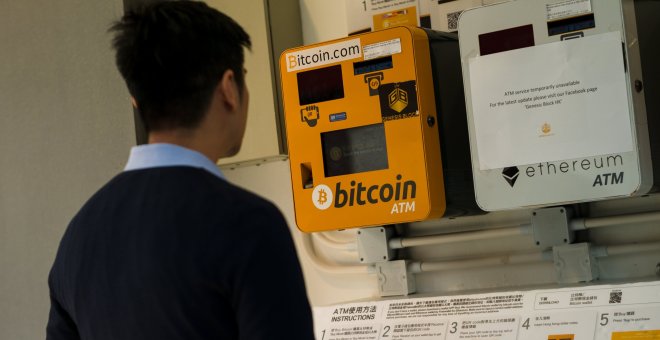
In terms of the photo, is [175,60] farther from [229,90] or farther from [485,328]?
[485,328]

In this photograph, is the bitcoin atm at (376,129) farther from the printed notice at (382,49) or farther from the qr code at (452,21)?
the qr code at (452,21)

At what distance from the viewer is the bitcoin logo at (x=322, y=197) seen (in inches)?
93.4

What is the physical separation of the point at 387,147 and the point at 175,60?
1.13 meters

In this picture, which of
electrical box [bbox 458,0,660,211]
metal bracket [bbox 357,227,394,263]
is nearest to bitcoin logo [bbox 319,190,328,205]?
metal bracket [bbox 357,227,394,263]

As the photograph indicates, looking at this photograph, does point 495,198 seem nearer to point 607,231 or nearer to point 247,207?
point 607,231

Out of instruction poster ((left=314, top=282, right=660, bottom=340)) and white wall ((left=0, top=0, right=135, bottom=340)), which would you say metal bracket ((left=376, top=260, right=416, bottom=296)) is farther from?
white wall ((left=0, top=0, right=135, bottom=340))

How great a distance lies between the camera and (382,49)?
2303 mm

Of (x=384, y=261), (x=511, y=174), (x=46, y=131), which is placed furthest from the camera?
(x=46, y=131)

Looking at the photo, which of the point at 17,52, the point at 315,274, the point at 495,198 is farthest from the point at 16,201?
the point at 495,198

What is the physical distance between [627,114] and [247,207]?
1138mm

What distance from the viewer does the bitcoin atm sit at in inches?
89.0

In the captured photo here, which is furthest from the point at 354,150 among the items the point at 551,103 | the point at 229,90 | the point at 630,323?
the point at 229,90

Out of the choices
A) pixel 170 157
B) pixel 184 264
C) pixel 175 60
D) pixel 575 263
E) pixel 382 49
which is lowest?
pixel 575 263

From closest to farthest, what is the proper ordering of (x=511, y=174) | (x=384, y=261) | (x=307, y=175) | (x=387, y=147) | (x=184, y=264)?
(x=184, y=264), (x=511, y=174), (x=387, y=147), (x=307, y=175), (x=384, y=261)
